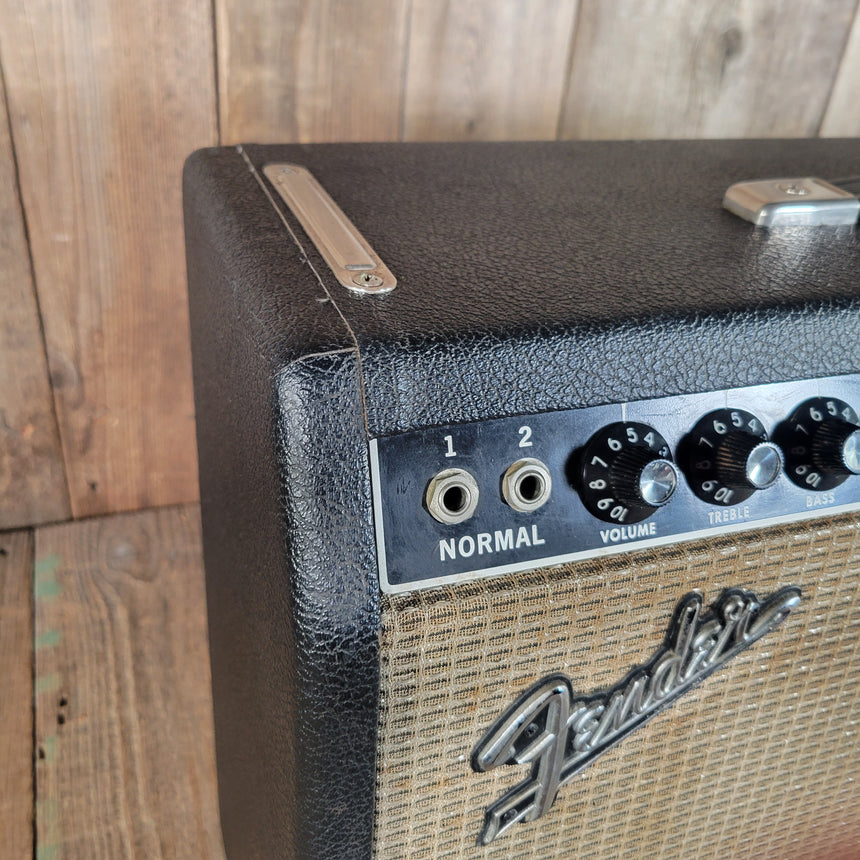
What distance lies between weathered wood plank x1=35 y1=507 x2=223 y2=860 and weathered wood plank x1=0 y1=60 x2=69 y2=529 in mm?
39

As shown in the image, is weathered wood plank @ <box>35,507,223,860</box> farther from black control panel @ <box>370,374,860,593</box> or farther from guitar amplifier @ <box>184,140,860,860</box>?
black control panel @ <box>370,374,860,593</box>

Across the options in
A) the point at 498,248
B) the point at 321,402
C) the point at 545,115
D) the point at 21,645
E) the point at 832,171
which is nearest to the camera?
the point at 321,402

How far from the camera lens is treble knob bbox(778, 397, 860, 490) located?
490mm

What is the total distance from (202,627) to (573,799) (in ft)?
1.52

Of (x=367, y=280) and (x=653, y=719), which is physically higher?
(x=367, y=280)

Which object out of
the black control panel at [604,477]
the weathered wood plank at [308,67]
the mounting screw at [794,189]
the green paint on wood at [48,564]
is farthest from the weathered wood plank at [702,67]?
the green paint on wood at [48,564]

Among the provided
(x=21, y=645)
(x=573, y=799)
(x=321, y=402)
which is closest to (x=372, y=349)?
(x=321, y=402)

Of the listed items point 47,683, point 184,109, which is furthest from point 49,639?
point 184,109

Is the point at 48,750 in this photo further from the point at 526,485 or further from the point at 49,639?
the point at 526,485

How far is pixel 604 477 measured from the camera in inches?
18.0

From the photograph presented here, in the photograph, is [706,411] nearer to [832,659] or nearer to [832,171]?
[832,659]

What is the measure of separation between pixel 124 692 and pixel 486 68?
69cm

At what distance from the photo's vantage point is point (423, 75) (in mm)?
886

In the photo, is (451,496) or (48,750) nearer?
(451,496)
